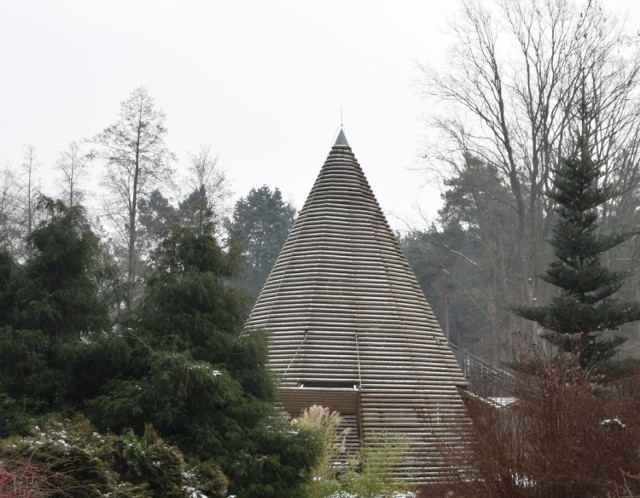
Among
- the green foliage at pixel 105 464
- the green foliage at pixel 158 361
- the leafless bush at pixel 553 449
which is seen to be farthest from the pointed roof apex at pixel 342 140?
the green foliage at pixel 105 464

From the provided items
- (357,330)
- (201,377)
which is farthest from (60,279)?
(357,330)

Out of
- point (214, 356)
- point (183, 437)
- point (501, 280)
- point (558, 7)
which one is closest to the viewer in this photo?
point (183, 437)

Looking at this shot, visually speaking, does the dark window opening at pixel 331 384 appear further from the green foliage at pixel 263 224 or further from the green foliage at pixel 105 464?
the green foliage at pixel 263 224

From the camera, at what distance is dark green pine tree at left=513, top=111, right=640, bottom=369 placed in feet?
59.7

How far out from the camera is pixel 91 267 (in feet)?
45.7

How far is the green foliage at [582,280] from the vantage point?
18203 millimetres

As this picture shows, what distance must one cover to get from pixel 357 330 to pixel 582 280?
4.52 meters

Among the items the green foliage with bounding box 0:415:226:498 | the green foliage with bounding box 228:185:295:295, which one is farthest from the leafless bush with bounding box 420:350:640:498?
the green foliage with bounding box 228:185:295:295

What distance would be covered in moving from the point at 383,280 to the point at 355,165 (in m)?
2.94

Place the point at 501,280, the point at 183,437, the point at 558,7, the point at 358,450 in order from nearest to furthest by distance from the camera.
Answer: the point at 183,437
the point at 358,450
the point at 558,7
the point at 501,280

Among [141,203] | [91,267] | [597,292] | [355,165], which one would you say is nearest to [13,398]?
[91,267]

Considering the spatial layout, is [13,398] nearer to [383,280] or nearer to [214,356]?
[214,356]

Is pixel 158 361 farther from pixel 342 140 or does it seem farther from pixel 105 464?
pixel 342 140

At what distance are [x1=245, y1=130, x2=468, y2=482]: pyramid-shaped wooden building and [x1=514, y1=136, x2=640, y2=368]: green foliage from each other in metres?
2.37
